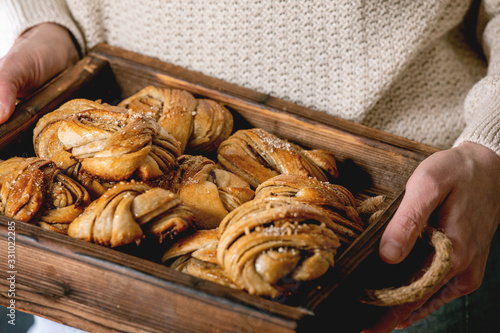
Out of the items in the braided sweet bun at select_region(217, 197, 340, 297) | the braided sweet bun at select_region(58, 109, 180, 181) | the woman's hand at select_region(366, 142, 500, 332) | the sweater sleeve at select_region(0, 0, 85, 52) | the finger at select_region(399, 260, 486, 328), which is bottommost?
the finger at select_region(399, 260, 486, 328)

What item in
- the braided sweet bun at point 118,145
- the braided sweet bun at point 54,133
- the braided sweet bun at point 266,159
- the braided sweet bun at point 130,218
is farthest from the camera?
the braided sweet bun at point 266,159

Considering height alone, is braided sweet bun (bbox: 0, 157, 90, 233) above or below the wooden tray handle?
above

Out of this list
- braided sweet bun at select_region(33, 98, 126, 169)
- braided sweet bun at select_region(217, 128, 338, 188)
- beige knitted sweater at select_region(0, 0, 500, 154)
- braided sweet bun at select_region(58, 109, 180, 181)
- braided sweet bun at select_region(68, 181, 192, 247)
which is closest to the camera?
braided sweet bun at select_region(68, 181, 192, 247)

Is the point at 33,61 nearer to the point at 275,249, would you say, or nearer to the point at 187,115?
the point at 187,115

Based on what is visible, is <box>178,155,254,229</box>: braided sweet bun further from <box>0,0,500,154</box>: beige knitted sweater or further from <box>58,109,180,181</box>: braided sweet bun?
<box>0,0,500,154</box>: beige knitted sweater

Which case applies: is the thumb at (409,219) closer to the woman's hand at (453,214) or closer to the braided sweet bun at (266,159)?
the woman's hand at (453,214)

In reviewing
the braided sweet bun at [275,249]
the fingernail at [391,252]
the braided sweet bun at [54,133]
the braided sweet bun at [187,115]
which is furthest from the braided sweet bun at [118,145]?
the fingernail at [391,252]

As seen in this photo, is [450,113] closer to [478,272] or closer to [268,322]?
[478,272]

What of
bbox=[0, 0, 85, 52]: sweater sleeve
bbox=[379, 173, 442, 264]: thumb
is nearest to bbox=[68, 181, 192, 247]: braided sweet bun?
bbox=[379, 173, 442, 264]: thumb
